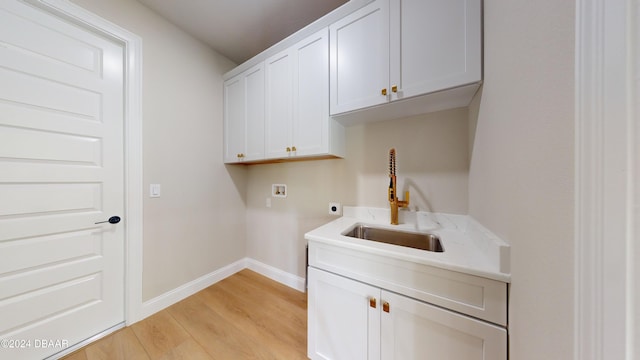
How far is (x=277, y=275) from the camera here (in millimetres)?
2176

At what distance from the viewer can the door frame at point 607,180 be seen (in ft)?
1.03

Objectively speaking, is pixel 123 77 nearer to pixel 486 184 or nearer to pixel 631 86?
pixel 631 86

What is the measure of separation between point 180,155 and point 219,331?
62.3 inches

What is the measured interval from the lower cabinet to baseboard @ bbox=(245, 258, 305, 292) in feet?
2.68

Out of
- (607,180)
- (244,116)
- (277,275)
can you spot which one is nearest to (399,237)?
(607,180)

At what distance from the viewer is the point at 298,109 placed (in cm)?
162

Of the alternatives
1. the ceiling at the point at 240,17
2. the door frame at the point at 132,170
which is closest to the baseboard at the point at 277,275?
the door frame at the point at 132,170

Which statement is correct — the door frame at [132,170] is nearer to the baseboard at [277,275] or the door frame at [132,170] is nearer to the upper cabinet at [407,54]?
the baseboard at [277,275]

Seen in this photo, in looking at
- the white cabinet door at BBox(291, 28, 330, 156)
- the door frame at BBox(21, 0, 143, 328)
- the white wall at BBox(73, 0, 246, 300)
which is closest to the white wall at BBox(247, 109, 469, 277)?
the white cabinet door at BBox(291, 28, 330, 156)

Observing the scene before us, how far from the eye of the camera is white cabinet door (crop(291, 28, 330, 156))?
149 centimetres

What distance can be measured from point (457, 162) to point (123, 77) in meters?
2.63

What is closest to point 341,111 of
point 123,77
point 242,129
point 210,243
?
point 242,129

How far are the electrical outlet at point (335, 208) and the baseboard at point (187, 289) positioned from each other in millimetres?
1453

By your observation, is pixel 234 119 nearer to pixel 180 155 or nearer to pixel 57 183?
pixel 180 155
